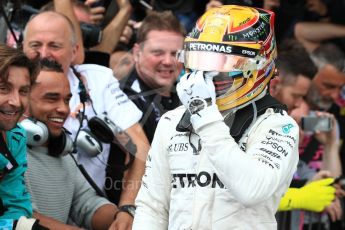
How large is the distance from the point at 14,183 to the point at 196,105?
4.46 feet

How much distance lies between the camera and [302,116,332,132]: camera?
24.4ft

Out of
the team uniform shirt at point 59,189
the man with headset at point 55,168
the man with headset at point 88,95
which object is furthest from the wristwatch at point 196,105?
the man with headset at point 88,95

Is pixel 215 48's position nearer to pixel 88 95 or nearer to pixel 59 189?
pixel 59 189

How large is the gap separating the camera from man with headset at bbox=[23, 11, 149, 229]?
5.06ft

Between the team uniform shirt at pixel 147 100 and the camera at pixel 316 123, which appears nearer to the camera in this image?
the team uniform shirt at pixel 147 100

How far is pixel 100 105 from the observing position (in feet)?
21.3

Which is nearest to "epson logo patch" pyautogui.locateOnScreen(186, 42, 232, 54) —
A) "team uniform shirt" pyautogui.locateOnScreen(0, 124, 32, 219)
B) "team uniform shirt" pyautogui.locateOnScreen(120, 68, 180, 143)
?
"team uniform shirt" pyautogui.locateOnScreen(0, 124, 32, 219)

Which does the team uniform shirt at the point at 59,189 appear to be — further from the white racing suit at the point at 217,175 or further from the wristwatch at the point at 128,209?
the white racing suit at the point at 217,175

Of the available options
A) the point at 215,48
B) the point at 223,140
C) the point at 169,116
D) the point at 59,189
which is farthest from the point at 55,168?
the point at 223,140

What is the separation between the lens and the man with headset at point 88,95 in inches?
248

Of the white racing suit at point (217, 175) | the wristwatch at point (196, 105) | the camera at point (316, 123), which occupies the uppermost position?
the wristwatch at point (196, 105)

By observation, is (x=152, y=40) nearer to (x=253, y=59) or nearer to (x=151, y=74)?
(x=151, y=74)

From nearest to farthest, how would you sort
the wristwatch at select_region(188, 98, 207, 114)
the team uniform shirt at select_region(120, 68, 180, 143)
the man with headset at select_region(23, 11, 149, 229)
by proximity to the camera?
the wristwatch at select_region(188, 98, 207, 114) → the man with headset at select_region(23, 11, 149, 229) → the team uniform shirt at select_region(120, 68, 180, 143)

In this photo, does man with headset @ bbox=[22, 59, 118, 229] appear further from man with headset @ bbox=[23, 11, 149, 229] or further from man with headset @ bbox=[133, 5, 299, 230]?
man with headset @ bbox=[133, 5, 299, 230]
